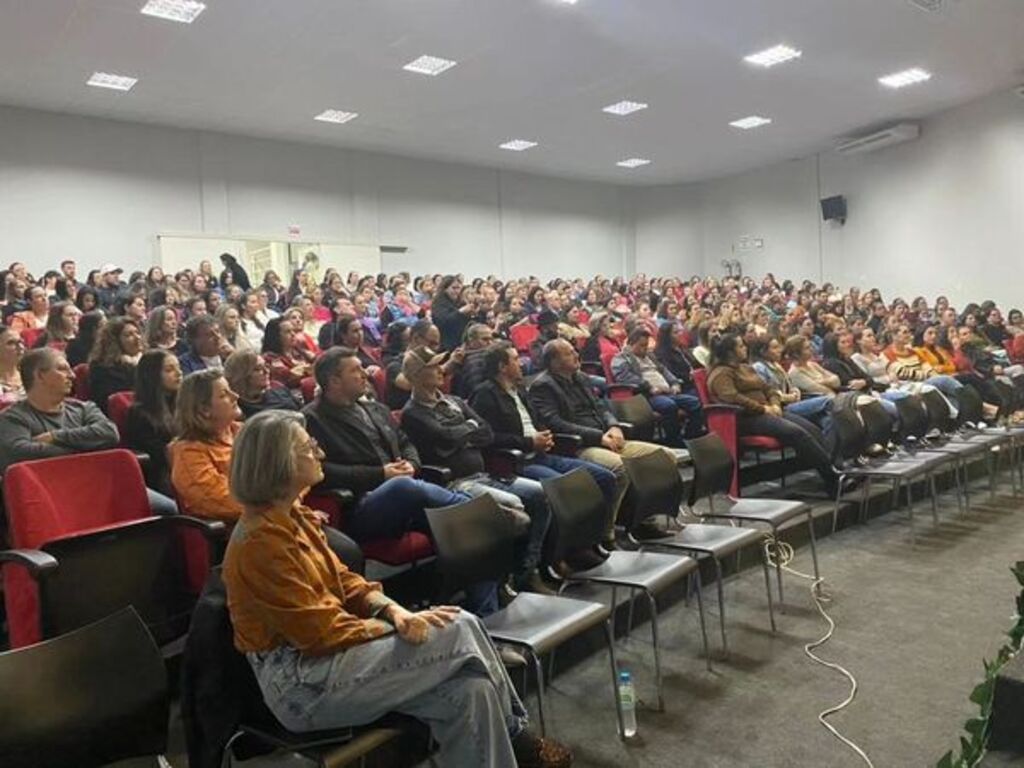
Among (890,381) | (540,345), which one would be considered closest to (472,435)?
(540,345)

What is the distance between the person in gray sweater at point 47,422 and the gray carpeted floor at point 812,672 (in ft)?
3.99

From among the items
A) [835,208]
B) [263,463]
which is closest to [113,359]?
[263,463]

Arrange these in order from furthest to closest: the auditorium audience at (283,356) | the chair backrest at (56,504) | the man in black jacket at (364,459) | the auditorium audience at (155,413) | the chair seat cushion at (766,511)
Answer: the auditorium audience at (283,356), the chair seat cushion at (766,511), the auditorium audience at (155,413), the man in black jacket at (364,459), the chair backrest at (56,504)

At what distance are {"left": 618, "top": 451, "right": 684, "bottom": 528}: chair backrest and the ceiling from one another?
5013 millimetres

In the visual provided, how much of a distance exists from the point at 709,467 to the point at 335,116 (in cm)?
825

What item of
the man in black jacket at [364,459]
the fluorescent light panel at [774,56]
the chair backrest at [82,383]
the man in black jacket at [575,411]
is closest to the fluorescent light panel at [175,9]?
the chair backrest at [82,383]

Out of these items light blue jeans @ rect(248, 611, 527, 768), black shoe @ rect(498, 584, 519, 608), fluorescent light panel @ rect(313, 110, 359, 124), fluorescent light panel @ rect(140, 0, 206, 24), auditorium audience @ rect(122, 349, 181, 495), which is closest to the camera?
light blue jeans @ rect(248, 611, 527, 768)

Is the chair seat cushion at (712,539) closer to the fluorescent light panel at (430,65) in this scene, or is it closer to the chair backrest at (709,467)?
A: the chair backrest at (709,467)

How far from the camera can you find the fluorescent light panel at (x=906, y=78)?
30.5ft

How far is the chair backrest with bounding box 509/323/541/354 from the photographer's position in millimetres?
6770

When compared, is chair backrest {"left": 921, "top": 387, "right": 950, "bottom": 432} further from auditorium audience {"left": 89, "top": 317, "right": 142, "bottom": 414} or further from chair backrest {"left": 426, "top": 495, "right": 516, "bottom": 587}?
auditorium audience {"left": 89, "top": 317, "right": 142, "bottom": 414}

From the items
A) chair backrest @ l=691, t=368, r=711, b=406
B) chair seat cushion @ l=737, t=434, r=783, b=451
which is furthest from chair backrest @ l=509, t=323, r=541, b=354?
chair seat cushion @ l=737, t=434, r=783, b=451

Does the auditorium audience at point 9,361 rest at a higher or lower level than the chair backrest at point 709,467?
higher

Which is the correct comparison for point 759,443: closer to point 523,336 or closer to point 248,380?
point 523,336
